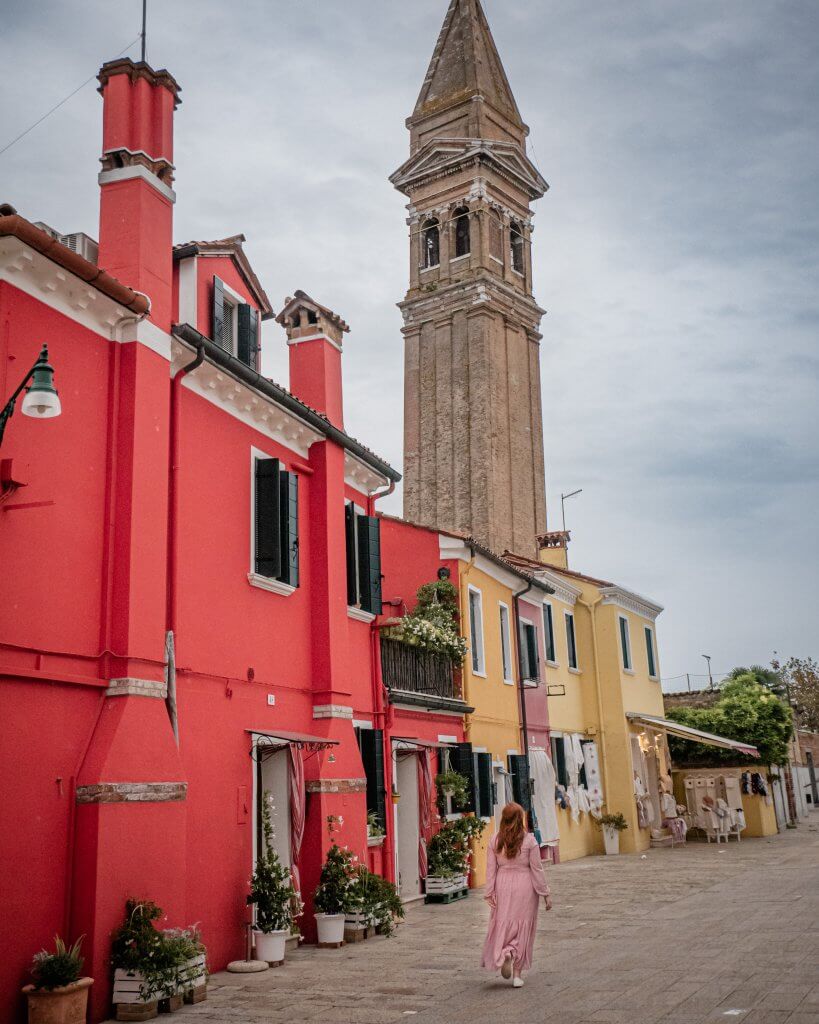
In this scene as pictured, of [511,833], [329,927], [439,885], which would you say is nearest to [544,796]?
[439,885]

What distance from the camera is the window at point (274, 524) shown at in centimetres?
1204

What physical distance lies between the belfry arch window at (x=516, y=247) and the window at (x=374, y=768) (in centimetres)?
3720

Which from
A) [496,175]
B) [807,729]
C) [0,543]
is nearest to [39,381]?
[0,543]

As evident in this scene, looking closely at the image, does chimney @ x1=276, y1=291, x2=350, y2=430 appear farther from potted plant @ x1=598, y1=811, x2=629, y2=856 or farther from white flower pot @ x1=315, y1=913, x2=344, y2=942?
potted plant @ x1=598, y1=811, x2=629, y2=856

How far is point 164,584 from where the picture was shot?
9922 millimetres

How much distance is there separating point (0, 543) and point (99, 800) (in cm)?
226

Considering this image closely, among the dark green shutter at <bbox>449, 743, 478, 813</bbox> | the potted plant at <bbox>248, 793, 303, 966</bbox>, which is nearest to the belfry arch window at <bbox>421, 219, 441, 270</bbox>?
the dark green shutter at <bbox>449, 743, 478, 813</bbox>

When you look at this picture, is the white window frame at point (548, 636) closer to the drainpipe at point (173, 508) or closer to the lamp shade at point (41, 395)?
the drainpipe at point (173, 508)

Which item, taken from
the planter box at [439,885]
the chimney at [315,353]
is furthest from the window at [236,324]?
the planter box at [439,885]

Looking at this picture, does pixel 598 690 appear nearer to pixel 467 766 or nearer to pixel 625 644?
pixel 625 644

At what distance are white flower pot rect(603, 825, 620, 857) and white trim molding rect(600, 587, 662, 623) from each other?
18.8ft

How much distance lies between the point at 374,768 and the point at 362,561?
2.90 meters

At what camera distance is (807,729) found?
5184 cm

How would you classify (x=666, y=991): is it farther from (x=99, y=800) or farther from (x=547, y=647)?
(x=547, y=647)
